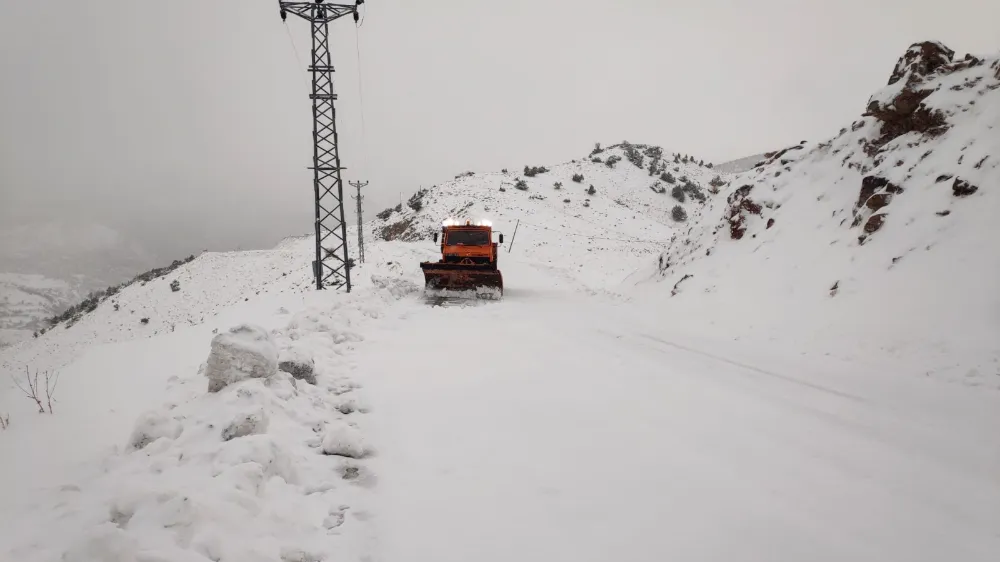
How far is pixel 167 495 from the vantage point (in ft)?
8.95

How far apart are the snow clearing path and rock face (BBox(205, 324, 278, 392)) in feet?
4.60

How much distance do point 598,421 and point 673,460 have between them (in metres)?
0.99

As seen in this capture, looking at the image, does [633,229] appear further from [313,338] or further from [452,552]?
[452,552]

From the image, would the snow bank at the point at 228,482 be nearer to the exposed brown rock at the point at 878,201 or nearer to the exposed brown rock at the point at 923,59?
the exposed brown rock at the point at 878,201

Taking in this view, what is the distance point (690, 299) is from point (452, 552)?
11.4 m

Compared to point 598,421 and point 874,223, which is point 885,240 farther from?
point 598,421

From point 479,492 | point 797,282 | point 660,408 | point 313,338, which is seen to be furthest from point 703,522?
point 797,282

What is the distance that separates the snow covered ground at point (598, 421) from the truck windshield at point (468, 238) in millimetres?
4455

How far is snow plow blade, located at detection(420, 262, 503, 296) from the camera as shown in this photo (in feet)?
45.6

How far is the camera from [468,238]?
16.1 m

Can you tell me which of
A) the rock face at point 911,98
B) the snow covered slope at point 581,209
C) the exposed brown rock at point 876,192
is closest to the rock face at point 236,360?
the exposed brown rock at point 876,192

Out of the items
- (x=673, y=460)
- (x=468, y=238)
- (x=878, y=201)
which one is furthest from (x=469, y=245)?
Result: (x=673, y=460)

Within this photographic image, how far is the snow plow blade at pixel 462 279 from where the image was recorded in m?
13.9

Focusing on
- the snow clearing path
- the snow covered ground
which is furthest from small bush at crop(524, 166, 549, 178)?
the snow clearing path
